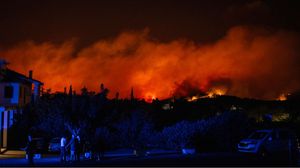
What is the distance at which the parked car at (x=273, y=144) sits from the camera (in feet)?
82.6

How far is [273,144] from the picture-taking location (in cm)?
2531

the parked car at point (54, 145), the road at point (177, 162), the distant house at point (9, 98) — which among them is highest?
the distant house at point (9, 98)

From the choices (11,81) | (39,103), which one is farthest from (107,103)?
(11,81)

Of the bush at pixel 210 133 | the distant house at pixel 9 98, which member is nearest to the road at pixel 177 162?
the bush at pixel 210 133

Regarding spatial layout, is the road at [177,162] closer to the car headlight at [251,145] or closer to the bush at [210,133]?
the car headlight at [251,145]

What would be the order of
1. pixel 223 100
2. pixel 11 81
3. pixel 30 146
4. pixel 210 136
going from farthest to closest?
pixel 223 100 < pixel 11 81 < pixel 210 136 < pixel 30 146

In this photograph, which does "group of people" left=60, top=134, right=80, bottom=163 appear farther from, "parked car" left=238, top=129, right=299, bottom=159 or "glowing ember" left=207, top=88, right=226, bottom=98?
"glowing ember" left=207, top=88, right=226, bottom=98

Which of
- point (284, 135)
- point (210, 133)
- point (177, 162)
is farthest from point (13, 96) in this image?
point (284, 135)

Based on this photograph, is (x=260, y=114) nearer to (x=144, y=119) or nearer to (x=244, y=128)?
(x=244, y=128)

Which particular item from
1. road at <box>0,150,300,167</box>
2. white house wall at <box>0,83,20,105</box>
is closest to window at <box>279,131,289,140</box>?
road at <box>0,150,300,167</box>

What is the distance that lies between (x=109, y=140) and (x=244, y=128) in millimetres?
10790

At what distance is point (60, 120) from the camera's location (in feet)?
100

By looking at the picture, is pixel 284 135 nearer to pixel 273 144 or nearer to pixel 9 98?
pixel 273 144

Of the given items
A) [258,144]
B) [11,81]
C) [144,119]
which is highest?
[11,81]
